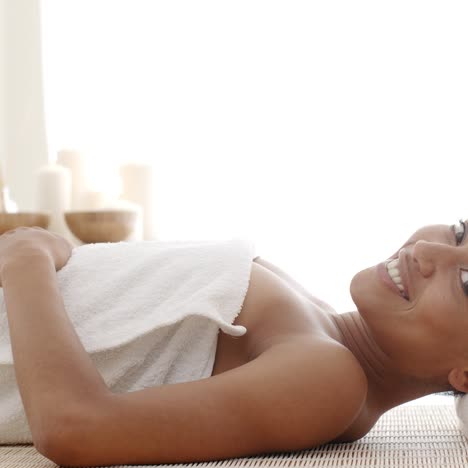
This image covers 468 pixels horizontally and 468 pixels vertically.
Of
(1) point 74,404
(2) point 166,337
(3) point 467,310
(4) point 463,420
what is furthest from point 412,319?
(1) point 74,404

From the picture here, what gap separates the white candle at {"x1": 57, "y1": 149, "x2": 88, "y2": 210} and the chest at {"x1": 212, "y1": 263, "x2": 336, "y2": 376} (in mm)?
1685

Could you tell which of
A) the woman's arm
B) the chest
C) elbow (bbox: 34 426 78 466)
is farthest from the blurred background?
elbow (bbox: 34 426 78 466)

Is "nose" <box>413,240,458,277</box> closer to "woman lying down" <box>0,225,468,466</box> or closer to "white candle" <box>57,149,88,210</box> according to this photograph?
"woman lying down" <box>0,225,468,466</box>

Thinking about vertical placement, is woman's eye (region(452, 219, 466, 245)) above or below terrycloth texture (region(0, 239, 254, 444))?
above

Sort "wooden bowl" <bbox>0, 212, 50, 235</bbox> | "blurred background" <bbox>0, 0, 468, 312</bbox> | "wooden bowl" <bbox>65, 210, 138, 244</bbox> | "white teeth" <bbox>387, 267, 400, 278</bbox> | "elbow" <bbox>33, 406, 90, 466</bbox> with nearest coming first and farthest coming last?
"elbow" <bbox>33, 406, 90, 466</bbox> < "white teeth" <bbox>387, 267, 400, 278</bbox> < "wooden bowl" <bbox>0, 212, 50, 235</bbox> < "wooden bowl" <bbox>65, 210, 138, 244</bbox> < "blurred background" <bbox>0, 0, 468, 312</bbox>

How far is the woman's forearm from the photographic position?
1.12 m

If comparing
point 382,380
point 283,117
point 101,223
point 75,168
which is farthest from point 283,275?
point 283,117

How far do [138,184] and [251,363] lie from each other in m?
1.79

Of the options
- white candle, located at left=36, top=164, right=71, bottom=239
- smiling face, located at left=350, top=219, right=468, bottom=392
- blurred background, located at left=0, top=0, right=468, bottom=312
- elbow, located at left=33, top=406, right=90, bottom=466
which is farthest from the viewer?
blurred background, located at left=0, top=0, right=468, bottom=312

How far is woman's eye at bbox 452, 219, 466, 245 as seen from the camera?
141cm

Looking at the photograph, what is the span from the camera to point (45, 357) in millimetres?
1141

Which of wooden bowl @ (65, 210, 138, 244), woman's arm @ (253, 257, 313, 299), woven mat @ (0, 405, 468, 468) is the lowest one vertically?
woven mat @ (0, 405, 468, 468)

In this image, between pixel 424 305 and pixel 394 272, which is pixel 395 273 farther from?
pixel 424 305

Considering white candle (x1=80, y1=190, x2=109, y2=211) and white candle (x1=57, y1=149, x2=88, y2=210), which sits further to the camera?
white candle (x1=57, y1=149, x2=88, y2=210)
